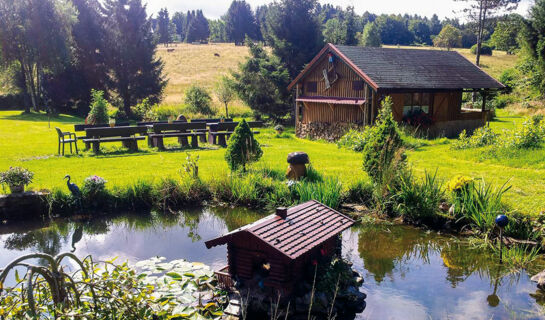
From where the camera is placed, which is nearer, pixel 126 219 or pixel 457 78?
pixel 126 219

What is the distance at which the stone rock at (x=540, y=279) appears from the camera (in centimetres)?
685

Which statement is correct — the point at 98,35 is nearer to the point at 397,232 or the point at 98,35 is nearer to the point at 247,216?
the point at 247,216

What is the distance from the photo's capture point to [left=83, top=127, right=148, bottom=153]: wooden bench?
677 inches

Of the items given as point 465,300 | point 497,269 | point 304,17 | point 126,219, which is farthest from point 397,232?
point 304,17

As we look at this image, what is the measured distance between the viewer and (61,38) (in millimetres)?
35250

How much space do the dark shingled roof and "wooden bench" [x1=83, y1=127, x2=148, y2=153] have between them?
11178 millimetres

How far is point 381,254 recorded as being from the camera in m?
8.40

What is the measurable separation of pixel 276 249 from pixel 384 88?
1582 centimetres

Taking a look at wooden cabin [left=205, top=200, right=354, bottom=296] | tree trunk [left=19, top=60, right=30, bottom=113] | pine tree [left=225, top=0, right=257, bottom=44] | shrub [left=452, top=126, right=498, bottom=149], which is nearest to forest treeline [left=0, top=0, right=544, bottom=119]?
tree trunk [left=19, top=60, right=30, bottom=113]

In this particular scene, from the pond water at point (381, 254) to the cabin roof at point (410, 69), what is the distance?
487 inches

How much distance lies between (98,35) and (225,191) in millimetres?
31457

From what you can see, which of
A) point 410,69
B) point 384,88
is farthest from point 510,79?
point 384,88

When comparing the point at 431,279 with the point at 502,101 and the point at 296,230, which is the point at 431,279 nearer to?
the point at 296,230

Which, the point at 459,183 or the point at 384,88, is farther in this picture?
the point at 384,88
